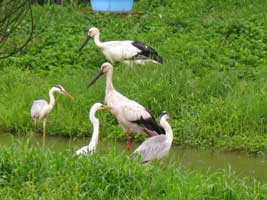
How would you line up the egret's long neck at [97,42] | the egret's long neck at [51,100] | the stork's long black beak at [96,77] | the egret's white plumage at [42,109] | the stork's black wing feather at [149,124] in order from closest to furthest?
1. the stork's black wing feather at [149,124]
2. the egret's white plumage at [42,109]
3. the egret's long neck at [51,100]
4. the stork's long black beak at [96,77]
5. the egret's long neck at [97,42]

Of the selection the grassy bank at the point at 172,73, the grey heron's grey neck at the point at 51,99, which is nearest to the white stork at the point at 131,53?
the grassy bank at the point at 172,73

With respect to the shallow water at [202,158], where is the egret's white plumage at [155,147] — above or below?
above

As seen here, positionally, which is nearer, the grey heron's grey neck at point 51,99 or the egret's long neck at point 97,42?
the grey heron's grey neck at point 51,99

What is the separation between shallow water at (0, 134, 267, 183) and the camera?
945cm

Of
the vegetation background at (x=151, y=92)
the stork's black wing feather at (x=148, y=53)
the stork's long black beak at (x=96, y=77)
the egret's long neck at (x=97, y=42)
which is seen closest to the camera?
the vegetation background at (x=151, y=92)

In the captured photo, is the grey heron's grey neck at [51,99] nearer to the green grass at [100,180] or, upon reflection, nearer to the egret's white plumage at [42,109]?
the egret's white plumage at [42,109]

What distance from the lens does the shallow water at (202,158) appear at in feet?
31.0

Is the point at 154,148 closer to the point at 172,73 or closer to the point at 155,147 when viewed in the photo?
the point at 155,147

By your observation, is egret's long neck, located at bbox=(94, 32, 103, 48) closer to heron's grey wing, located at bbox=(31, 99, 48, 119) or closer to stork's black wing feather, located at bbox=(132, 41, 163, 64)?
stork's black wing feather, located at bbox=(132, 41, 163, 64)

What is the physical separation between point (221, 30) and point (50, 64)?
321cm

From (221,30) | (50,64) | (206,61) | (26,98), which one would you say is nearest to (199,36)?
(221,30)

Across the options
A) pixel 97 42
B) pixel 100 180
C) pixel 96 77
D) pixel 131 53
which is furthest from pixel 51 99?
pixel 100 180

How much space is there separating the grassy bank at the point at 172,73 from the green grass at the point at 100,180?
11.0ft

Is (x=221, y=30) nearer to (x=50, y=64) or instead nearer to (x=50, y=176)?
(x=50, y=64)
